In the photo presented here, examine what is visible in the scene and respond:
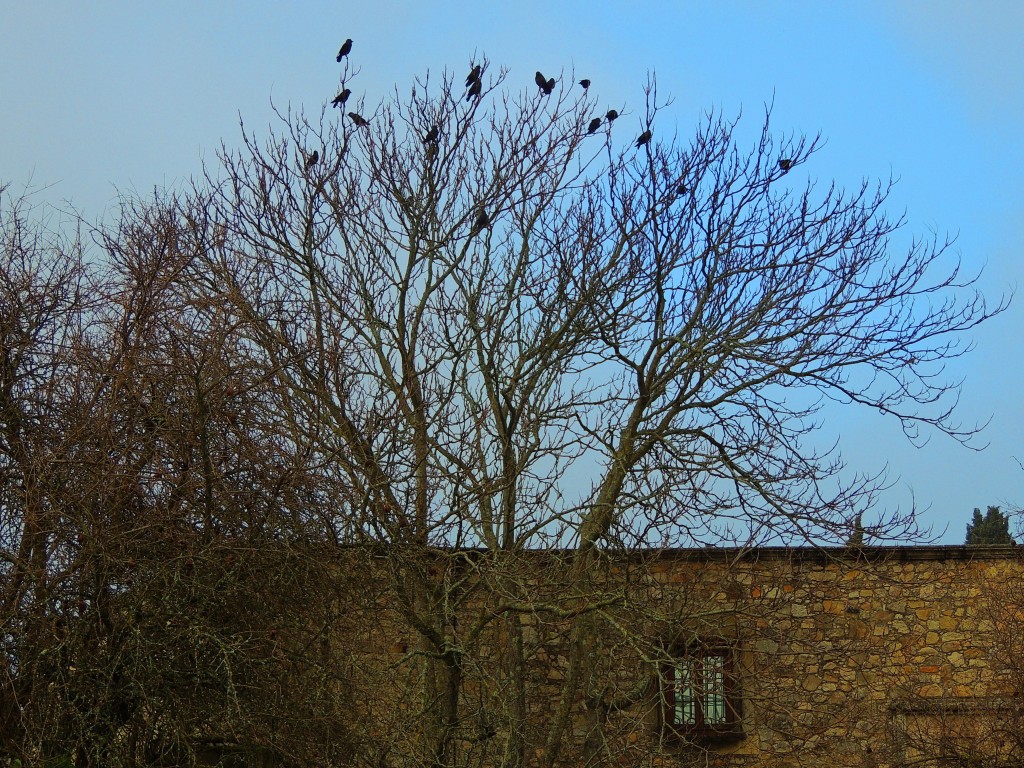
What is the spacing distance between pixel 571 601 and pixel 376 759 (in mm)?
2243

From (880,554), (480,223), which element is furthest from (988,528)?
(480,223)

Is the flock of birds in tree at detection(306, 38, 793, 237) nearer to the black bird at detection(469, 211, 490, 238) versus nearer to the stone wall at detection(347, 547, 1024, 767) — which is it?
the black bird at detection(469, 211, 490, 238)

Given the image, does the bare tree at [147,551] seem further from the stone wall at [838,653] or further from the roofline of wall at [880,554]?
the roofline of wall at [880,554]

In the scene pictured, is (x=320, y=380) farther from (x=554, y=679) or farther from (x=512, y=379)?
(x=554, y=679)

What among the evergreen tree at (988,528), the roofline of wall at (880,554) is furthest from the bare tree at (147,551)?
the evergreen tree at (988,528)

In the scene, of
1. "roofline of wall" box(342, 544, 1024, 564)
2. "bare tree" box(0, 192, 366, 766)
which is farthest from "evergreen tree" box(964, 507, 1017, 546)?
"bare tree" box(0, 192, 366, 766)

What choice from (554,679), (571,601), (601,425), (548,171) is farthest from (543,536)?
(548,171)

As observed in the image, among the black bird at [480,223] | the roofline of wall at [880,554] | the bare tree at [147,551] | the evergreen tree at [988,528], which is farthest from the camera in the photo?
the evergreen tree at [988,528]

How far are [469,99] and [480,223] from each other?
4.53ft

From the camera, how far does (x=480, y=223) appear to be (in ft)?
34.9

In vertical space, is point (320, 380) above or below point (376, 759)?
above

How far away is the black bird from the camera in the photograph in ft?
34.8

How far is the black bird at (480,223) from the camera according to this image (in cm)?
1059

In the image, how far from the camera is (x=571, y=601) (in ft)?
32.1
